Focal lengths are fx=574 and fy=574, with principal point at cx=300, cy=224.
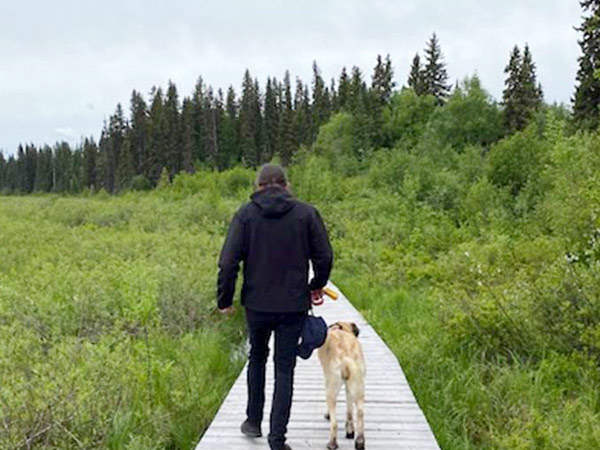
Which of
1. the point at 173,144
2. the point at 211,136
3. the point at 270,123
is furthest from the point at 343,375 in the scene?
the point at 211,136

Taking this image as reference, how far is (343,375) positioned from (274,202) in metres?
1.37

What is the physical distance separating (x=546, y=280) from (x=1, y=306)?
701 centimetres

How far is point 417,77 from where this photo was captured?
5562 cm

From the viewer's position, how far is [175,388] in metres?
5.45

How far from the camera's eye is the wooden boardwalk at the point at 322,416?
4359 millimetres

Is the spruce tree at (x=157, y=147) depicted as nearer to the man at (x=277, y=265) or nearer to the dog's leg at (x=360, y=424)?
the man at (x=277, y=265)

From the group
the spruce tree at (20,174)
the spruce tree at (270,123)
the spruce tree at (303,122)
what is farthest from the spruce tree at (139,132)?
the spruce tree at (20,174)

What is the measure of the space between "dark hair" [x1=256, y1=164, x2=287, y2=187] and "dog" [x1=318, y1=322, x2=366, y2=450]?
128 centimetres

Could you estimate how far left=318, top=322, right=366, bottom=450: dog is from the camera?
4.13 m

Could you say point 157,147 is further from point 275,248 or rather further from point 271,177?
point 275,248

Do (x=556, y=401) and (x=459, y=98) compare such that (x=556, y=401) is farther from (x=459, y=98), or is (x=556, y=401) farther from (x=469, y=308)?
(x=459, y=98)

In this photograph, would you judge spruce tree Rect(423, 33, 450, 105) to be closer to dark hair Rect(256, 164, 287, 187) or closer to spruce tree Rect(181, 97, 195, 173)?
spruce tree Rect(181, 97, 195, 173)

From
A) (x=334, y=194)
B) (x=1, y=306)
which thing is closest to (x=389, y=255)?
(x=1, y=306)

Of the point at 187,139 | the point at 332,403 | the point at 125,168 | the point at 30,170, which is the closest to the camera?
the point at 332,403
